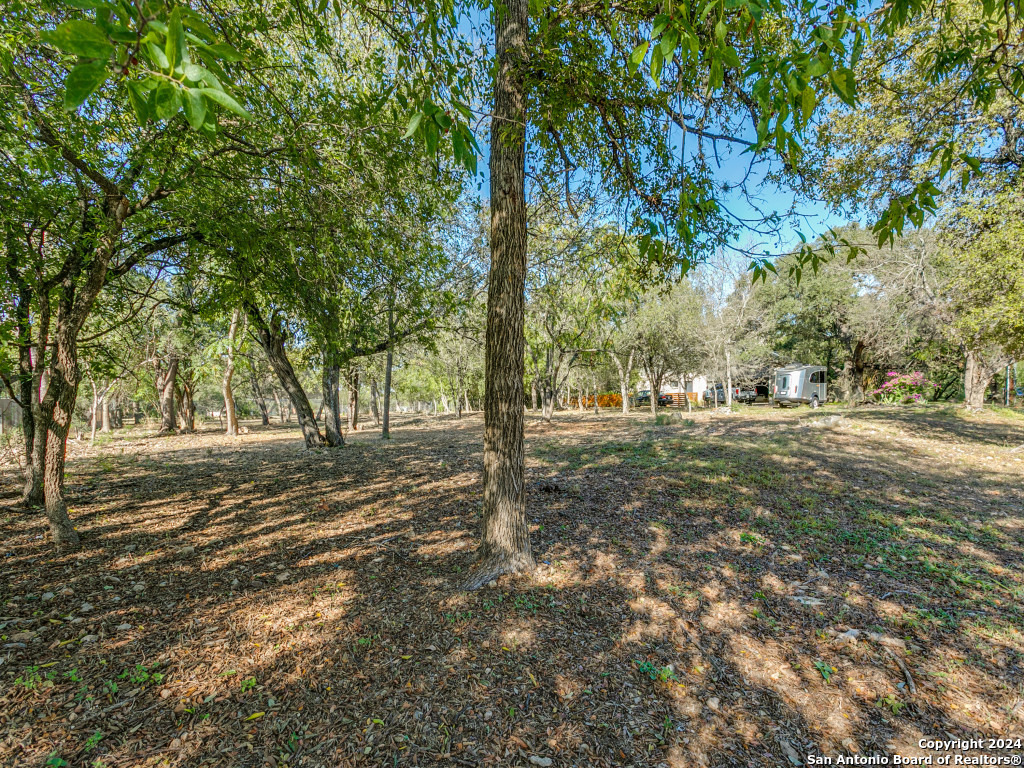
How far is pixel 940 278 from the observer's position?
50.4 feet

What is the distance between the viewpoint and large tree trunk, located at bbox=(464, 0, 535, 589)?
3553mm

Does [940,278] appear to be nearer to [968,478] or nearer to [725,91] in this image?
[968,478]

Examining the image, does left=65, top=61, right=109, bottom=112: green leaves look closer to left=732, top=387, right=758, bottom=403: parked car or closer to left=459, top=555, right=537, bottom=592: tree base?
left=459, top=555, right=537, bottom=592: tree base

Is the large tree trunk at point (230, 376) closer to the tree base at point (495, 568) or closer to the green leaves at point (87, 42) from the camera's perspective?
the tree base at point (495, 568)

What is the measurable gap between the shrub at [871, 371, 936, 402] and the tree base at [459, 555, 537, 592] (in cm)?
3381

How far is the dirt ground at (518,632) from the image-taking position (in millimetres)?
2305

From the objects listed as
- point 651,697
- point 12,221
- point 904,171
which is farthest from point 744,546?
point 12,221

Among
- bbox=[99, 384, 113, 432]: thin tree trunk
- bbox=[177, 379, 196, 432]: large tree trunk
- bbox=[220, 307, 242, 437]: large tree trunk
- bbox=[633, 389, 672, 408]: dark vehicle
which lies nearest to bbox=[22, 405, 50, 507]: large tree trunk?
bbox=[220, 307, 242, 437]: large tree trunk

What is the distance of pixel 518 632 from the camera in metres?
3.11

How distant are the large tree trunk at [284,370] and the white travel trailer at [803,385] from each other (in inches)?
1212

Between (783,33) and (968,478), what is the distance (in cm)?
877

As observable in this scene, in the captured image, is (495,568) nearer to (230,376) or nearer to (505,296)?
(505,296)

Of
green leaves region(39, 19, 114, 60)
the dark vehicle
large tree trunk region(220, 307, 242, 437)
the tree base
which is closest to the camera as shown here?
green leaves region(39, 19, 114, 60)

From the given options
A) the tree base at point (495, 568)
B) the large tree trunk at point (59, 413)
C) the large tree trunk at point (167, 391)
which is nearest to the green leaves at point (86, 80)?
the tree base at point (495, 568)
